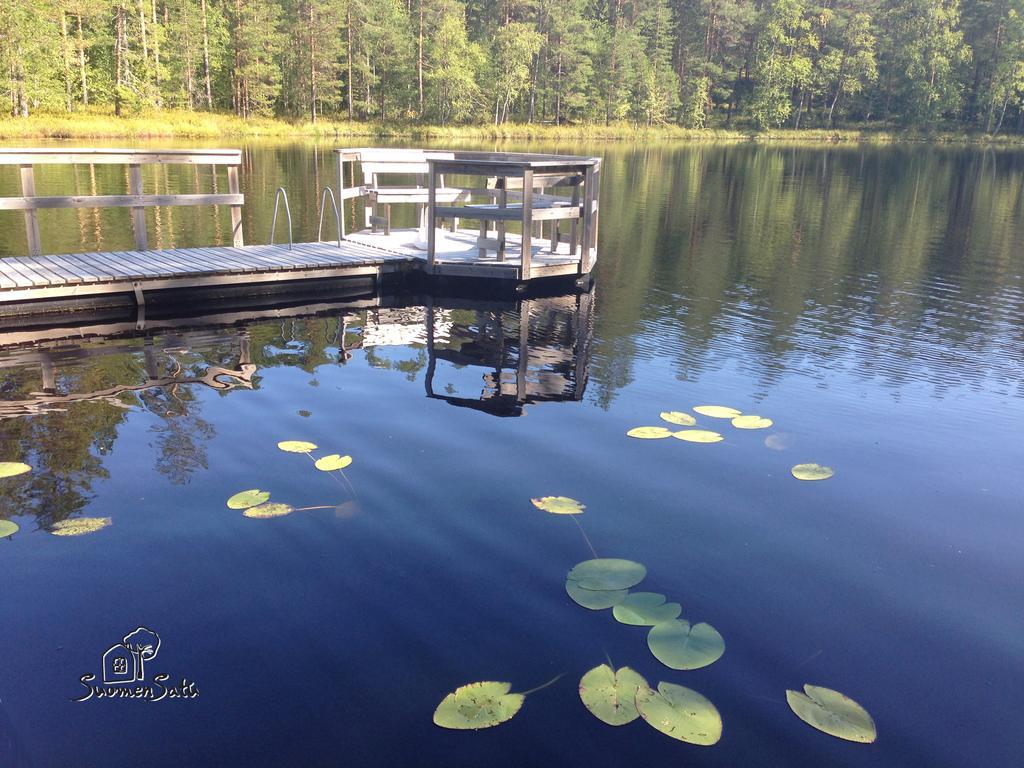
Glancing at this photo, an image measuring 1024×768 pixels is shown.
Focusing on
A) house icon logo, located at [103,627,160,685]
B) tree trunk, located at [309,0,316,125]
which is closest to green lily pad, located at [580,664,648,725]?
house icon logo, located at [103,627,160,685]

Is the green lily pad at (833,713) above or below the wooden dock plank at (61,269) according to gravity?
below

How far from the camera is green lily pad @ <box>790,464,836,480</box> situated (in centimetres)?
580

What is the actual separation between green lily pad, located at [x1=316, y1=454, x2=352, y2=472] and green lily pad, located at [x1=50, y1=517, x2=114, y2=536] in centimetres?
135

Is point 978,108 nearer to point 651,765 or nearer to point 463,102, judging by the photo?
point 463,102

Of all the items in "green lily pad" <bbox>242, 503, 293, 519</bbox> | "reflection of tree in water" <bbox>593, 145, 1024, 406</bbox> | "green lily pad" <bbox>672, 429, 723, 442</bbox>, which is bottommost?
"green lily pad" <bbox>242, 503, 293, 519</bbox>

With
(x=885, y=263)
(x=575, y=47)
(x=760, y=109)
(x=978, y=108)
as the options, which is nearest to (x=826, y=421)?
(x=885, y=263)

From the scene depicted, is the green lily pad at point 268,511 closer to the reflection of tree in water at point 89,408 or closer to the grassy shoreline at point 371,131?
the reflection of tree in water at point 89,408

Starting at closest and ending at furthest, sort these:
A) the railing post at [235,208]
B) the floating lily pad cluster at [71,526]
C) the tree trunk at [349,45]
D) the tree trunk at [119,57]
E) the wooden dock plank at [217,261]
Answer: the floating lily pad cluster at [71,526] < the wooden dock plank at [217,261] < the railing post at [235,208] < the tree trunk at [119,57] < the tree trunk at [349,45]

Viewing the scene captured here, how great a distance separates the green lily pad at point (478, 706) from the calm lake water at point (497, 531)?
0.17 feet

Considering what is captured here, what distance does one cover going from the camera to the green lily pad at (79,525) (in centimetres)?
468

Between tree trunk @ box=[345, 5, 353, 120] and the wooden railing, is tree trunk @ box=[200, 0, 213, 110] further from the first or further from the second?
the wooden railing

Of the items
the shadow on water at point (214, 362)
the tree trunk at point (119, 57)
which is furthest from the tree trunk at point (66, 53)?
the shadow on water at point (214, 362)

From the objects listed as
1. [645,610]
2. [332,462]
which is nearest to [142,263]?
[332,462]

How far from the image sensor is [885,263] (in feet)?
50.6
